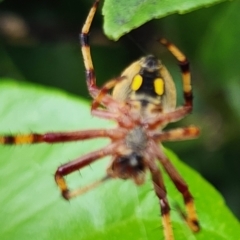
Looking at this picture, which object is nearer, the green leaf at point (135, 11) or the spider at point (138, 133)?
the green leaf at point (135, 11)

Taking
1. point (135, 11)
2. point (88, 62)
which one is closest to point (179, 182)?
point (88, 62)

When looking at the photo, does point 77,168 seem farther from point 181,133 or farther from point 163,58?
point 163,58

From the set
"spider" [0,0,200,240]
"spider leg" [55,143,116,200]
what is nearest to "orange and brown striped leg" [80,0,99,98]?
"spider" [0,0,200,240]

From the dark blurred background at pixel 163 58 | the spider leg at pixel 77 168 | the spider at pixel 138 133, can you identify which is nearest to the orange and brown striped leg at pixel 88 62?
the spider at pixel 138 133

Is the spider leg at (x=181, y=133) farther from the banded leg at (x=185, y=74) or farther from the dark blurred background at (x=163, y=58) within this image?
the dark blurred background at (x=163, y=58)

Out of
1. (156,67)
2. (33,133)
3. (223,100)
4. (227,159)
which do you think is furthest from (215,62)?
(33,133)

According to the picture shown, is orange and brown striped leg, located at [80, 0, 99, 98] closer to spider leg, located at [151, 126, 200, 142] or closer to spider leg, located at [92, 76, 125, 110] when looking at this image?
spider leg, located at [92, 76, 125, 110]

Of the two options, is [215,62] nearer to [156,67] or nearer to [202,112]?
[202,112]
